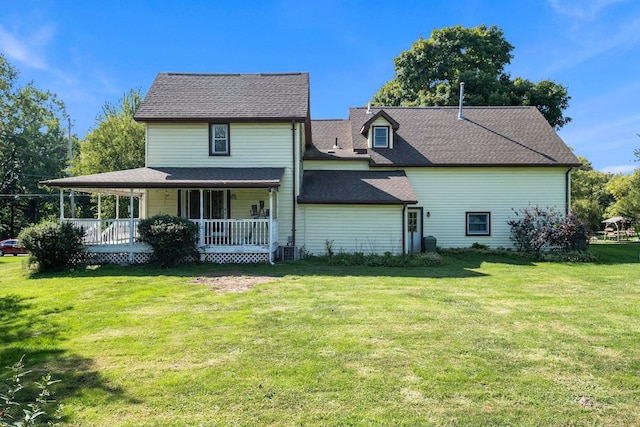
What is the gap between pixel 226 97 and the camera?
1683 cm

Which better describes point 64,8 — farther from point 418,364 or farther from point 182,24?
point 418,364

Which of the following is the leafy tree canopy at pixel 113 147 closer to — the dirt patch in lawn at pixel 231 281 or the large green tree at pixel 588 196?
the dirt patch in lawn at pixel 231 281

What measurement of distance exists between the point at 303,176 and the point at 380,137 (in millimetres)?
4653

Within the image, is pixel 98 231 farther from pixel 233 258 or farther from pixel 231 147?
pixel 231 147

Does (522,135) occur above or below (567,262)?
above

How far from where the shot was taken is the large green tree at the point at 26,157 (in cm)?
3972

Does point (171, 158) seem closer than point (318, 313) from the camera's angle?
No

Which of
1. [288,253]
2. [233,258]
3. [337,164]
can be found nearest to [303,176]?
[337,164]

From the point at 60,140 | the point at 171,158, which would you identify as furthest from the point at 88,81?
the point at 60,140

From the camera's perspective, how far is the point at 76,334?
20.3ft

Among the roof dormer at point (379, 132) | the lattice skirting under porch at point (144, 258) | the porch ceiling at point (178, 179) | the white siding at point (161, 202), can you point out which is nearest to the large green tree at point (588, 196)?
the roof dormer at point (379, 132)

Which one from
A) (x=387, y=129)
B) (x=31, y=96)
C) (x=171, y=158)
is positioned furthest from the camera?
(x=31, y=96)

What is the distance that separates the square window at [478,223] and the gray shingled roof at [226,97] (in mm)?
9343

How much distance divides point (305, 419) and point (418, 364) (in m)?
1.86
